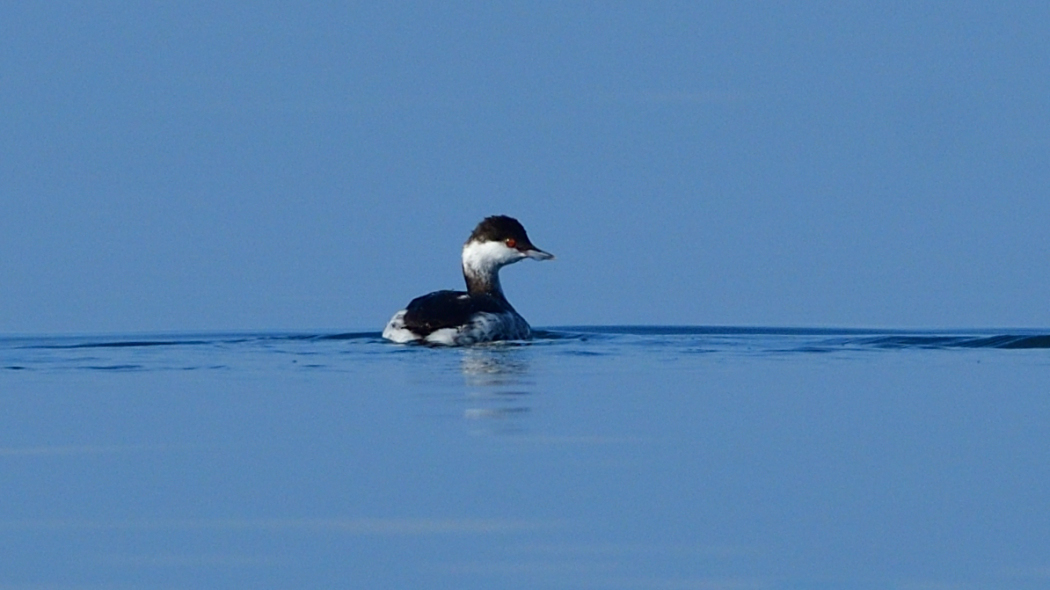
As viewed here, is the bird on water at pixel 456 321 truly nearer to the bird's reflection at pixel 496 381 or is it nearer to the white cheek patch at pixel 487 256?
the bird's reflection at pixel 496 381

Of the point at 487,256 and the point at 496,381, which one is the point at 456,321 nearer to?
the point at 487,256

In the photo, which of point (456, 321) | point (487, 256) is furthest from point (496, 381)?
point (487, 256)

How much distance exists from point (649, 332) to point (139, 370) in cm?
466

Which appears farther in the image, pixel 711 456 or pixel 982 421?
pixel 982 421

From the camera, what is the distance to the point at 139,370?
13438 millimetres

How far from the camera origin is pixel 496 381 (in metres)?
12.6

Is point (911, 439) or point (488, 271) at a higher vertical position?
point (488, 271)

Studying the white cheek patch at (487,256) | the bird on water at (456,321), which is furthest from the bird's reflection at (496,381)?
the white cheek patch at (487,256)

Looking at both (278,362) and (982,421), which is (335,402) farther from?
(982,421)

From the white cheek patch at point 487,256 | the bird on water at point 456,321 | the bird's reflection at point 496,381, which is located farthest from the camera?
the white cheek patch at point 487,256

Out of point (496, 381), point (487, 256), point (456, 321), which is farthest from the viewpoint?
point (487, 256)

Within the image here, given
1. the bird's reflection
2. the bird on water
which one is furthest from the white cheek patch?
the bird's reflection

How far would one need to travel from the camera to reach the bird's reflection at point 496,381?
35.9 ft

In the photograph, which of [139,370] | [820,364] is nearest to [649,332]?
[820,364]
